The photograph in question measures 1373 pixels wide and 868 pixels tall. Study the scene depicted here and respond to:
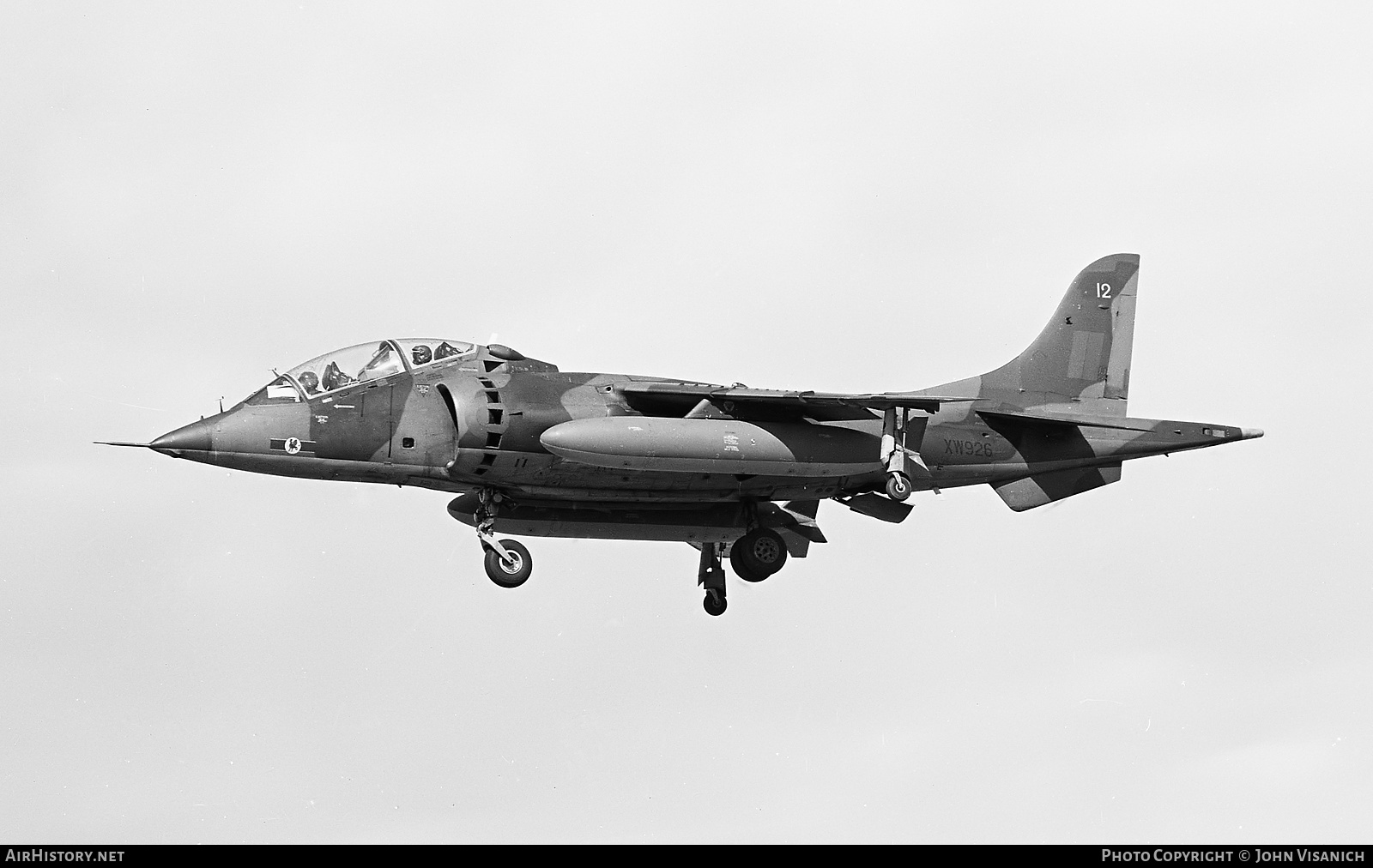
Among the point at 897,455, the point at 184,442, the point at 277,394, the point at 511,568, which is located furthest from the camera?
the point at 897,455

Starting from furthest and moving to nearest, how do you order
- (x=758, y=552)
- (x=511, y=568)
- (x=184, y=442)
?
(x=758, y=552)
(x=511, y=568)
(x=184, y=442)

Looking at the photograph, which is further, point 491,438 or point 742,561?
point 742,561

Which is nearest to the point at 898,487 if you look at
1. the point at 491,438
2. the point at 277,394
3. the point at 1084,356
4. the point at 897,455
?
the point at 897,455

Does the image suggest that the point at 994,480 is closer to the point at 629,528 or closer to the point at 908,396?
the point at 908,396

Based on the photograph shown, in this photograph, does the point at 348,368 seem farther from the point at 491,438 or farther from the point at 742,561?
the point at 742,561

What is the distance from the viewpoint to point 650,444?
22.7 meters

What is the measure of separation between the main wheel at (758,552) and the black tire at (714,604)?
21.2 inches

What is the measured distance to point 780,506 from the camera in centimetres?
2686

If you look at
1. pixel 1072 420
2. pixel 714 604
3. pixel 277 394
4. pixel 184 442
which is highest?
pixel 277 394

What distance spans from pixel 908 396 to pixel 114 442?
9461 millimetres

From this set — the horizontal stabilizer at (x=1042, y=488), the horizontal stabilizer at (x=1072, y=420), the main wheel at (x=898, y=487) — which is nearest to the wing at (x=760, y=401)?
the main wheel at (x=898, y=487)

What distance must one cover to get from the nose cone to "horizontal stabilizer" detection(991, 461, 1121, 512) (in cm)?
1077

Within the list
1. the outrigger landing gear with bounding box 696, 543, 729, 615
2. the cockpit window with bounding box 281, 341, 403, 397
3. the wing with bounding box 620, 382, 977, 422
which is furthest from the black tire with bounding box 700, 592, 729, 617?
the cockpit window with bounding box 281, 341, 403, 397
